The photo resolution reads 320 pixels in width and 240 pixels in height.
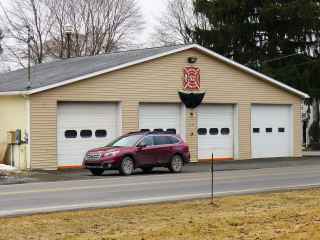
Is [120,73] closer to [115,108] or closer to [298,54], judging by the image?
[115,108]

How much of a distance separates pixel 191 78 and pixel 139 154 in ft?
30.1

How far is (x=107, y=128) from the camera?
28859 millimetres

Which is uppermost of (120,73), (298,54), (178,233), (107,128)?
(298,54)

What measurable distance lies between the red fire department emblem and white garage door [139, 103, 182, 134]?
3.67 ft

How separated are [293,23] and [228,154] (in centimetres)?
1554

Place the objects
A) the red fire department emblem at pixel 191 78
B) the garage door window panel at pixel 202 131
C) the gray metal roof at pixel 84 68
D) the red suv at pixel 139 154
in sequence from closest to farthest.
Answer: the red suv at pixel 139 154 → the gray metal roof at pixel 84 68 → the red fire department emblem at pixel 191 78 → the garage door window panel at pixel 202 131

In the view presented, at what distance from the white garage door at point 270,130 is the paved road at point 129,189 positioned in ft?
38.1

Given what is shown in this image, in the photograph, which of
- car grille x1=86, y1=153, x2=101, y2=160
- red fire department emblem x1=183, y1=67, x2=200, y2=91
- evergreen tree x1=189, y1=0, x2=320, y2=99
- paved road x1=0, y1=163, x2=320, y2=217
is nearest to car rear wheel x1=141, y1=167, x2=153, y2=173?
paved road x1=0, y1=163, x2=320, y2=217

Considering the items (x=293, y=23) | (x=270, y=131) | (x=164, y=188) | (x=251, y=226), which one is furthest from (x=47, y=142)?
(x=293, y=23)

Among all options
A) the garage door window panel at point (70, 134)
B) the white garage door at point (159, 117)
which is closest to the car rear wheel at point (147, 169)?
the garage door window panel at point (70, 134)

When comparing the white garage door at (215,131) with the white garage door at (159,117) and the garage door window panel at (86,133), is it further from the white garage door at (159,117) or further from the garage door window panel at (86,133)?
the garage door window panel at (86,133)

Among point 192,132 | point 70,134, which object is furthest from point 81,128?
point 192,132

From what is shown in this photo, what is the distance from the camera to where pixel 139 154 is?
2331cm

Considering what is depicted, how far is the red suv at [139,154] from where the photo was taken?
74.4 ft
